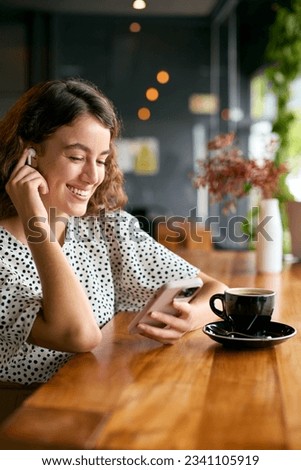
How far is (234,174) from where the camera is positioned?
2688mm

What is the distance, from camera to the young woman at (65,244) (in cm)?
138

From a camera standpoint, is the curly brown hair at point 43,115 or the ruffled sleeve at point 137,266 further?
the ruffled sleeve at point 137,266

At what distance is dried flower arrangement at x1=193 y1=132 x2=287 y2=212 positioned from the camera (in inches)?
105

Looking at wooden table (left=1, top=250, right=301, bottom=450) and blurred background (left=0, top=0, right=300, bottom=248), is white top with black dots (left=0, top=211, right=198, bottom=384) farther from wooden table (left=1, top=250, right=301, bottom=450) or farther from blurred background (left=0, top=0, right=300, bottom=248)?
blurred background (left=0, top=0, right=300, bottom=248)

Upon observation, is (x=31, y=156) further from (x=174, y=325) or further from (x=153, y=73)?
(x=153, y=73)

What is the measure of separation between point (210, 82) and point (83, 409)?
263 inches

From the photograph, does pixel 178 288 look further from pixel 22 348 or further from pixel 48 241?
pixel 22 348

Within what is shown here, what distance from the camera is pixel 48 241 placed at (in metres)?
1.44

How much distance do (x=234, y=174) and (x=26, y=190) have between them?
1289 mm

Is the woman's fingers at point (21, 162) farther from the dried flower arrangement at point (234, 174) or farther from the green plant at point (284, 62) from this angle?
the green plant at point (284, 62)

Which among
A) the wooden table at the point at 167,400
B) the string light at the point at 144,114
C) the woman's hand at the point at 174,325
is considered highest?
the string light at the point at 144,114

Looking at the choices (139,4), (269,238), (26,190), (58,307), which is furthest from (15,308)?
(139,4)

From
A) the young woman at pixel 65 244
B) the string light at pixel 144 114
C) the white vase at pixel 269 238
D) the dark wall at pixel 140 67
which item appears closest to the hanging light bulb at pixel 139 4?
the dark wall at pixel 140 67

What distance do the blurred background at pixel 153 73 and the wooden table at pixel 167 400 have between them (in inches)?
231
